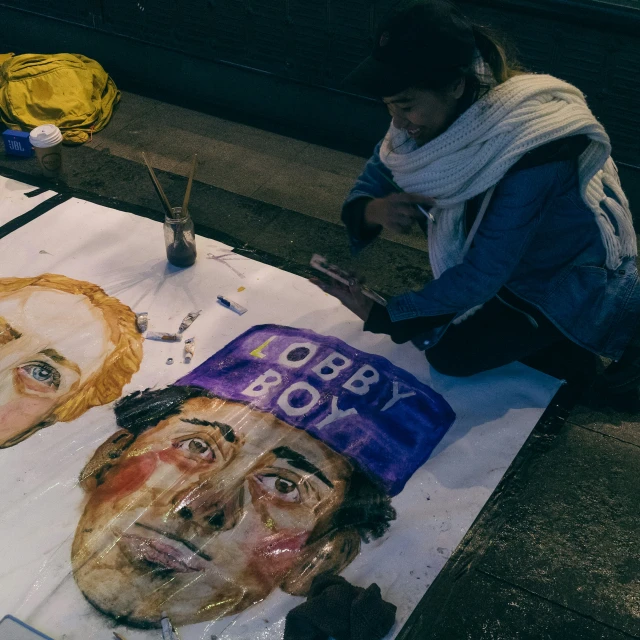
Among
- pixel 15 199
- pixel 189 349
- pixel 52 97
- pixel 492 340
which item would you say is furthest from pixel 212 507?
pixel 52 97

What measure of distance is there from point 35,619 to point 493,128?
1.56 m

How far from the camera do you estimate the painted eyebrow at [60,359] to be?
7.79 ft

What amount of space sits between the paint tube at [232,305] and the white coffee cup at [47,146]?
108 cm

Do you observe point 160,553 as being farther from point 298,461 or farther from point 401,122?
point 401,122

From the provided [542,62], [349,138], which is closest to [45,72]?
[349,138]

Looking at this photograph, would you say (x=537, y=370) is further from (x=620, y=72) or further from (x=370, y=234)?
(x=620, y=72)

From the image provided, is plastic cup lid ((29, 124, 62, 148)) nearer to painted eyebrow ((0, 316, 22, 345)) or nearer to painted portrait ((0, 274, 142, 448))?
painted portrait ((0, 274, 142, 448))

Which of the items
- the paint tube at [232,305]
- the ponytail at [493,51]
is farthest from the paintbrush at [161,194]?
the ponytail at [493,51]

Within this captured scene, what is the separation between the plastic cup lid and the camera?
316 centimetres

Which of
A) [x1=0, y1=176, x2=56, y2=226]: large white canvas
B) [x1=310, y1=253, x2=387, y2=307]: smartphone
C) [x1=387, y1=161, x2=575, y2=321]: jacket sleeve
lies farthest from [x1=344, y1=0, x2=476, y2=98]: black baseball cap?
[x1=0, y1=176, x2=56, y2=226]: large white canvas

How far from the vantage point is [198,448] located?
7.01 feet

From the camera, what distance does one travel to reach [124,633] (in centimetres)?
175

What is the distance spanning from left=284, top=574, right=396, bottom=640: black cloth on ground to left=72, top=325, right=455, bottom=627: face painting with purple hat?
95 millimetres

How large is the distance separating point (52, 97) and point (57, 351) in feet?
5.68
